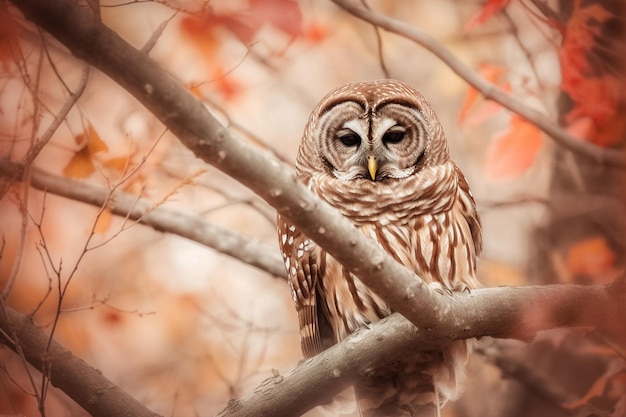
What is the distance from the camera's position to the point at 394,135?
2.17 m

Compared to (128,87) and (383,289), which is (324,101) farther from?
(128,87)

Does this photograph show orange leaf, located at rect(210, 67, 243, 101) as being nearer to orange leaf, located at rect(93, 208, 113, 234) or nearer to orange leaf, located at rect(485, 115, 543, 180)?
orange leaf, located at rect(93, 208, 113, 234)

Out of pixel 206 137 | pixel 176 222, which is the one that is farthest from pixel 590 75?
pixel 206 137

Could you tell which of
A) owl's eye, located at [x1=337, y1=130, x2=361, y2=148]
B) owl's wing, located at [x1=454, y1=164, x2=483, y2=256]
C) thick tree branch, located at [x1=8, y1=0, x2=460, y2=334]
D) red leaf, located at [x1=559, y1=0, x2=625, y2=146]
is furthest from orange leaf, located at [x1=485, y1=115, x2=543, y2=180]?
thick tree branch, located at [x1=8, y1=0, x2=460, y2=334]

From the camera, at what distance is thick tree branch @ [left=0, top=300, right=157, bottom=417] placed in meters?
1.80

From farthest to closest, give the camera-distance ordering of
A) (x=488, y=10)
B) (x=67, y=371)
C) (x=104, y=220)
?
1. (x=488, y=10)
2. (x=104, y=220)
3. (x=67, y=371)

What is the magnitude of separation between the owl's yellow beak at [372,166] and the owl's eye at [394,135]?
10cm

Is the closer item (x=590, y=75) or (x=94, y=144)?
(x=94, y=144)

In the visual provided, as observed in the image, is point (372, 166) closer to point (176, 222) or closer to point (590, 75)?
point (176, 222)

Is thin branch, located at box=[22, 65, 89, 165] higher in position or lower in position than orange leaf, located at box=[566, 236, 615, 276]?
lower

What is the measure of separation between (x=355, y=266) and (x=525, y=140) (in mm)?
1592

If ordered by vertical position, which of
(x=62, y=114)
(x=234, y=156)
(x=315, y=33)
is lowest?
(x=234, y=156)

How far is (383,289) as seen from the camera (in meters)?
1.53

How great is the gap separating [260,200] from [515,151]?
3.36 ft
